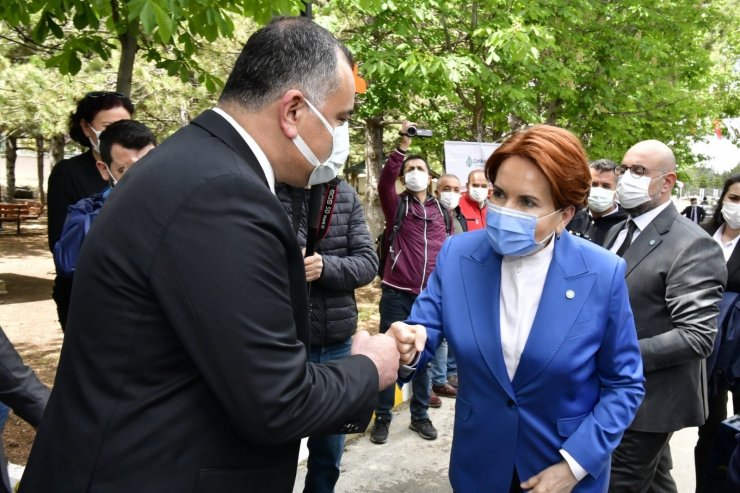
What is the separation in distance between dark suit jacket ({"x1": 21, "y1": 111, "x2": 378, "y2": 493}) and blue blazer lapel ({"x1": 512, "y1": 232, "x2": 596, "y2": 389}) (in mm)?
883

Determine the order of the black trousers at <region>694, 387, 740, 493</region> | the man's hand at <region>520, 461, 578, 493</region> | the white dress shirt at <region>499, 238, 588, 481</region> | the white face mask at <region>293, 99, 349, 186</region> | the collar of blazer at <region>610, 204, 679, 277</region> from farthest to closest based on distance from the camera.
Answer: the black trousers at <region>694, 387, 740, 493</region> → the collar of blazer at <region>610, 204, 679, 277</region> → the white dress shirt at <region>499, 238, 588, 481</region> → the man's hand at <region>520, 461, 578, 493</region> → the white face mask at <region>293, 99, 349, 186</region>

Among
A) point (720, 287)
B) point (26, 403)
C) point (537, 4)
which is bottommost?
point (26, 403)

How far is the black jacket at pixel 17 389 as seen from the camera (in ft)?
7.11

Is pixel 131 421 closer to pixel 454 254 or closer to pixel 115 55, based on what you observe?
pixel 454 254

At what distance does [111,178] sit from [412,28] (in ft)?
18.8

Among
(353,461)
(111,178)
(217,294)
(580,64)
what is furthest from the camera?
(580,64)

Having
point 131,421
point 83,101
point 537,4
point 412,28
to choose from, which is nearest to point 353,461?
point 83,101

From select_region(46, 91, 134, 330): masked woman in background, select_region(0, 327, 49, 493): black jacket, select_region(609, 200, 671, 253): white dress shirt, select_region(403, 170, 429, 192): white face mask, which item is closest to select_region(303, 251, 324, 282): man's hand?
select_region(46, 91, 134, 330): masked woman in background

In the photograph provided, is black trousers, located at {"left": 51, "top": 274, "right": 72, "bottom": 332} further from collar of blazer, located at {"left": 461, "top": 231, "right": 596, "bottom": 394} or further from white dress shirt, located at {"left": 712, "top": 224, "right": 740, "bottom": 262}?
white dress shirt, located at {"left": 712, "top": 224, "right": 740, "bottom": 262}

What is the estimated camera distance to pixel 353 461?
15.3 feet

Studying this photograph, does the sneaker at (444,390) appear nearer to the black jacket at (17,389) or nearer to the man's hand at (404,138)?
the man's hand at (404,138)

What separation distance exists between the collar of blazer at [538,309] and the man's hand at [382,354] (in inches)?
20.6

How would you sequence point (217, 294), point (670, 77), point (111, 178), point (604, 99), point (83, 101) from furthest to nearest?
point (670, 77)
point (604, 99)
point (83, 101)
point (111, 178)
point (217, 294)

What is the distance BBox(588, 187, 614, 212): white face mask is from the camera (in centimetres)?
505
